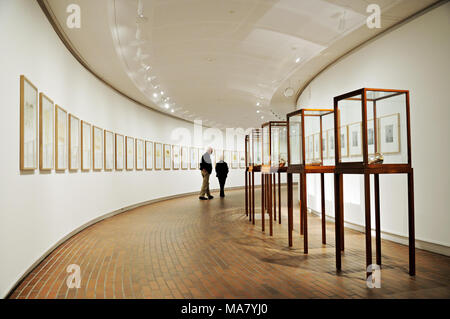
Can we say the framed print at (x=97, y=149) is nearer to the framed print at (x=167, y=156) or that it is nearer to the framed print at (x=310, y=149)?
the framed print at (x=310, y=149)

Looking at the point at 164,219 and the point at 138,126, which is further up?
the point at 138,126

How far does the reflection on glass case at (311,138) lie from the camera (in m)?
4.91

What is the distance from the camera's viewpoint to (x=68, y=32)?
5.53 m

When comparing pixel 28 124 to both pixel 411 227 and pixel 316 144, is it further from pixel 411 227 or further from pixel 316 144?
pixel 411 227

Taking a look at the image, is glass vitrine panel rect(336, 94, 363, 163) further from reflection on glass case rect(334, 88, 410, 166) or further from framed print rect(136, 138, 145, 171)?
framed print rect(136, 138, 145, 171)

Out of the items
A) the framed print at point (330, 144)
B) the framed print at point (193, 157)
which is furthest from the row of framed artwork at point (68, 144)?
the framed print at point (330, 144)

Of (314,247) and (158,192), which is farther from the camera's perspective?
(158,192)

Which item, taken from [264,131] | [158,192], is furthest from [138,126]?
[264,131]

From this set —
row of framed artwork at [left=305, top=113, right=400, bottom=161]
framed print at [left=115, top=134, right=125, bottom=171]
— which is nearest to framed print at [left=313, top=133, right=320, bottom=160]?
row of framed artwork at [left=305, top=113, right=400, bottom=161]

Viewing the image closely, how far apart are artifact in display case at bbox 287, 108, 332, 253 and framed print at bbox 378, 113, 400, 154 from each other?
0.93 meters

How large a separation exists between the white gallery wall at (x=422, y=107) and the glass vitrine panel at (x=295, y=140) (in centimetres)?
185

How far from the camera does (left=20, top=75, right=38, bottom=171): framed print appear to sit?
3.77 m
